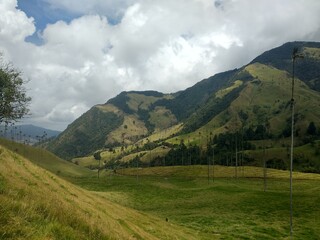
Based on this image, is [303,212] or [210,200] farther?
[210,200]

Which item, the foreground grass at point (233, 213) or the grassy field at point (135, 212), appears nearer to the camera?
the grassy field at point (135, 212)

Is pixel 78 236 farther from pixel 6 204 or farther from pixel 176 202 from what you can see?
pixel 176 202

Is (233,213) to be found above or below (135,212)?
below

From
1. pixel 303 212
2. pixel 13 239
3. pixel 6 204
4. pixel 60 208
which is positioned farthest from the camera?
pixel 303 212

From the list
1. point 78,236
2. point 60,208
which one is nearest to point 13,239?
point 78,236

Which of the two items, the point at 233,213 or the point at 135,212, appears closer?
the point at 135,212

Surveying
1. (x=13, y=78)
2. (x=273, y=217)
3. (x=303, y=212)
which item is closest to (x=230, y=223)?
(x=273, y=217)

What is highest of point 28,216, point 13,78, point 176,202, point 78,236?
point 13,78

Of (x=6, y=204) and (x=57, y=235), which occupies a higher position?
(x=6, y=204)

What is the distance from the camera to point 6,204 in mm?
12883

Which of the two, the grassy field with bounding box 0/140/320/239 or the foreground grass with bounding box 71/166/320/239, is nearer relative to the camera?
the grassy field with bounding box 0/140/320/239

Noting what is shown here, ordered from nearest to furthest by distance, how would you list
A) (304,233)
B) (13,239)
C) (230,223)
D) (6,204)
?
(13,239) < (6,204) < (304,233) < (230,223)

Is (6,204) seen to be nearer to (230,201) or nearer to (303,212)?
(303,212)

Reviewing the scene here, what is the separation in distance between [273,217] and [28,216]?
68.7 meters
